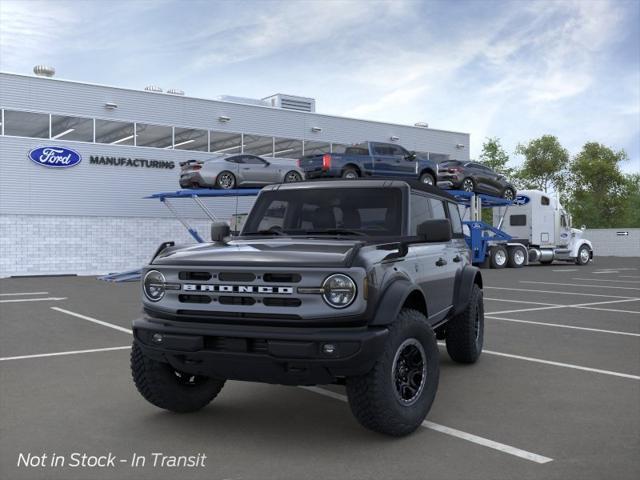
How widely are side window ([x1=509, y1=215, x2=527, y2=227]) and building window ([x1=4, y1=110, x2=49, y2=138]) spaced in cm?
2117

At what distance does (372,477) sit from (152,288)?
2.07m

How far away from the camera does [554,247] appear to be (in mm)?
32219

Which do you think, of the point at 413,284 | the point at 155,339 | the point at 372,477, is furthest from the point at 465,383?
the point at 155,339

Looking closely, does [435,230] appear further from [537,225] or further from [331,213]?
[537,225]

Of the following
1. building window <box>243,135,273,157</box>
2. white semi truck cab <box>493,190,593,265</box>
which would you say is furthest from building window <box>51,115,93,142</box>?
white semi truck cab <box>493,190,593,265</box>

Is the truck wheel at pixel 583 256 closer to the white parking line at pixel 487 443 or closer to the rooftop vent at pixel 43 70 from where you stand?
the rooftop vent at pixel 43 70

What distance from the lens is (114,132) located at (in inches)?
1125

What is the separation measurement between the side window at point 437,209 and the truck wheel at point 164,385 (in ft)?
9.02

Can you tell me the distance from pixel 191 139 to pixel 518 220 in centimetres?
1582

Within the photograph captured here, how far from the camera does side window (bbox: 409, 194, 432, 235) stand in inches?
229

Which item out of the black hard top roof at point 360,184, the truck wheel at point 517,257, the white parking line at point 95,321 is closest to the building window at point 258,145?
the truck wheel at point 517,257

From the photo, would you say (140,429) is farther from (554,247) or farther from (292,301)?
(554,247)

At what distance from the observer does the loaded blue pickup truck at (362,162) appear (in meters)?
21.5

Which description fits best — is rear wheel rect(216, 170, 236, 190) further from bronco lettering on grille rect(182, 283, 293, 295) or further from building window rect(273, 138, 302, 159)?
bronco lettering on grille rect(182, 283, 293, 295)
